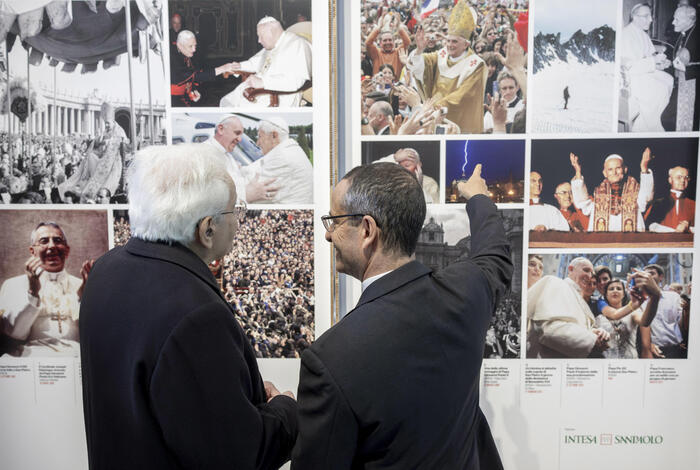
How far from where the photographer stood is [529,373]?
1.55 metres

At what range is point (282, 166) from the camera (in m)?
1.48

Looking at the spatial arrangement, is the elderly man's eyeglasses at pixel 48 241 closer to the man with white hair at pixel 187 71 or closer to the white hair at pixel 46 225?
the white hair at pixel 46 225

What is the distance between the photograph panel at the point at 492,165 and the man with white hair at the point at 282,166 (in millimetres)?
427

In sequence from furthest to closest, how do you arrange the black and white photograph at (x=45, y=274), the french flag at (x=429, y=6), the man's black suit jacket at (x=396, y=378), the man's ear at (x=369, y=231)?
the black and white photograph at (x=45, y=274) → the french flag at (x=429, y=6) → the man's ear at (x=369, y=231) → the man's black suit jacket at (x=396, y=378)

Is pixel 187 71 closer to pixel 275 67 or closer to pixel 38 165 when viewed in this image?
pixel 275 67

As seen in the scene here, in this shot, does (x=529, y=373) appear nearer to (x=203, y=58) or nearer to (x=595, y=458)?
(x=595, y=458)

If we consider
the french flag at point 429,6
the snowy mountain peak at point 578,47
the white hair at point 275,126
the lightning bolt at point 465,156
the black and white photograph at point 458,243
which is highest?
the french flag at point 429,6

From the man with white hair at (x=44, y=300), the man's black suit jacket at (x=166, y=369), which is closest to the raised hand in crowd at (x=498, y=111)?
the man's black suit jacket at (x=166, y=369)

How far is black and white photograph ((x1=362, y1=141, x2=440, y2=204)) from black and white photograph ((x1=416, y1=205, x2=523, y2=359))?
87 millimetres

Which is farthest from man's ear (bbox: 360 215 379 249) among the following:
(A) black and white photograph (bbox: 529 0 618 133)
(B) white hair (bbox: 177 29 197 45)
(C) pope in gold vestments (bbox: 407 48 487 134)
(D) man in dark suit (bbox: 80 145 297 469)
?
(B) white hair (bbox: 177 29 197 45)

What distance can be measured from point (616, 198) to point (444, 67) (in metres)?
0.66

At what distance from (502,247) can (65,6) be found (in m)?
1.44

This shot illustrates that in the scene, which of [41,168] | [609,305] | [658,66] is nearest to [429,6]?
[658,66]

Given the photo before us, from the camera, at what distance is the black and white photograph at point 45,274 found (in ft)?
5.00
